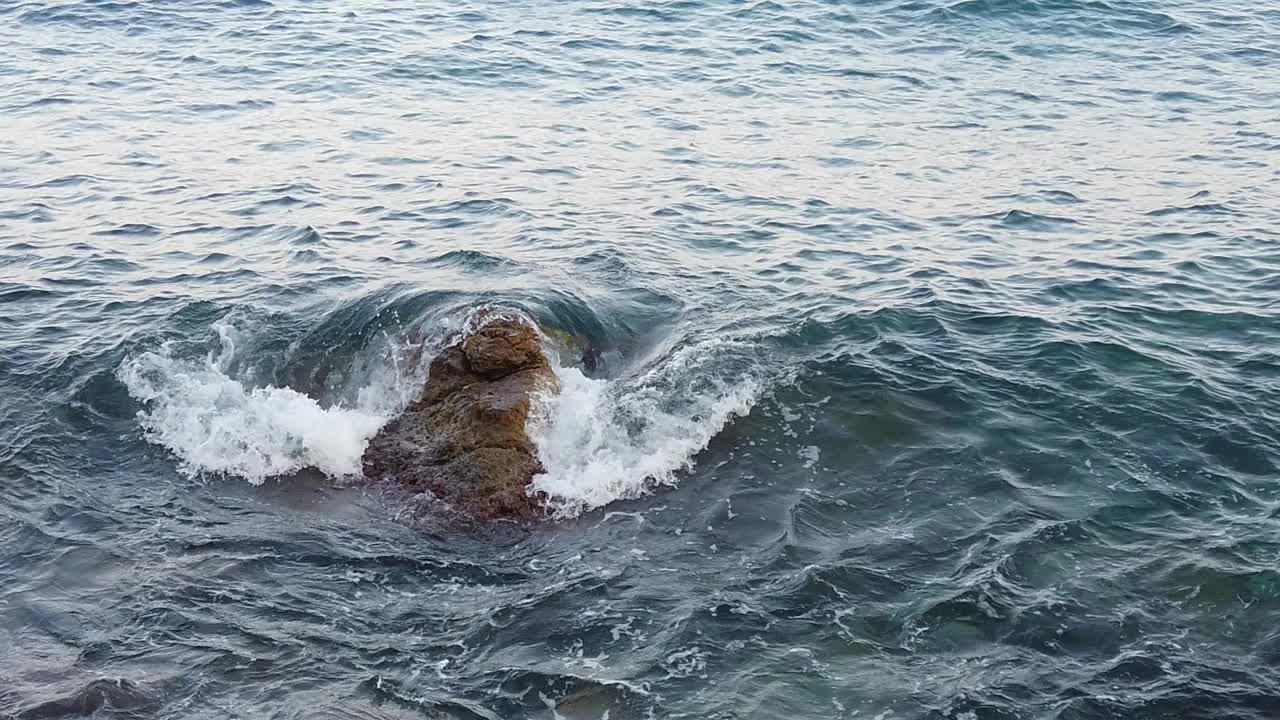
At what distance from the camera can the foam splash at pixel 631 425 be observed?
9.28 meters

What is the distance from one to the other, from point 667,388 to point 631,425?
68 centimetres

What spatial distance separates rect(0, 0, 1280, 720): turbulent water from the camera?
289 inches

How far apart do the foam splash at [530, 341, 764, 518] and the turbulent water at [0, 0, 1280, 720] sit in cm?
4

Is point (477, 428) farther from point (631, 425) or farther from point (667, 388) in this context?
point (667, 388)

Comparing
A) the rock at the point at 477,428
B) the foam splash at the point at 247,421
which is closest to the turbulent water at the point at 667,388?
the foam splash at the point at 247,421

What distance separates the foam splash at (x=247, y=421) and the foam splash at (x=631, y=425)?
1489 millimetres

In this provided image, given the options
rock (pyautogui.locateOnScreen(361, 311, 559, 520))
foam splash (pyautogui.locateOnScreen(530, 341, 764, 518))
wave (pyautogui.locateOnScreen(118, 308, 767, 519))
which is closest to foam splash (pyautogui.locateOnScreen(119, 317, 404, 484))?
wave (pyautogui.locateOnScreen(118, 308, 767, 519))

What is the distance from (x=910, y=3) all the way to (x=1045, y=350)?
15086mm

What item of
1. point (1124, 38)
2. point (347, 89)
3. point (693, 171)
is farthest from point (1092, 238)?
point (347, 89)

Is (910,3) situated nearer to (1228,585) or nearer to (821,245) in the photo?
(821,245)

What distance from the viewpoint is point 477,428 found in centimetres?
930

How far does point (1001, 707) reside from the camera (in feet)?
22.8

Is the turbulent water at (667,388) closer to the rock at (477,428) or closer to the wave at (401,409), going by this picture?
the wave at (401,409)

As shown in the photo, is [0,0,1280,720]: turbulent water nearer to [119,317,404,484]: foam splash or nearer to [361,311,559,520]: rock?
[119,317,404,484]: foam splash
